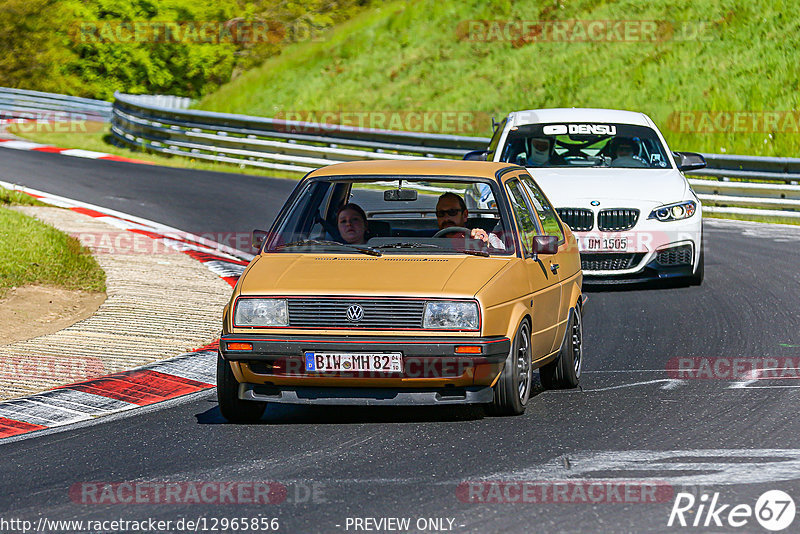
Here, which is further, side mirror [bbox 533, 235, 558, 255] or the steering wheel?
the steering wheel

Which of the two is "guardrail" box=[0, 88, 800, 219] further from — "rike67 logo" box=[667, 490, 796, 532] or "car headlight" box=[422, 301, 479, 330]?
"rike67 logo" box=[667, 490, 796, 532]

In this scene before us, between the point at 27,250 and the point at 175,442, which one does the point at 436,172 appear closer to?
the point at 175,442

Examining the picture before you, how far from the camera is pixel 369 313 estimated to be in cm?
684

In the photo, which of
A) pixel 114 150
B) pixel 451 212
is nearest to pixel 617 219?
pixel 451 212

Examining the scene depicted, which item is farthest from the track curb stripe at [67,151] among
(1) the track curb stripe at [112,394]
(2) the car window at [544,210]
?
(2) the car window at [544,210]

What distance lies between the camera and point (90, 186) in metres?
20.8

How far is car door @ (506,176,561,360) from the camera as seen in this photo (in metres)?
7.55

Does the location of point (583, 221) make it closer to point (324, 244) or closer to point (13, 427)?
point (324, 244)

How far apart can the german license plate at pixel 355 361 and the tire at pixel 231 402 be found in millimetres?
574

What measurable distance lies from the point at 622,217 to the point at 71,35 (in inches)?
1479

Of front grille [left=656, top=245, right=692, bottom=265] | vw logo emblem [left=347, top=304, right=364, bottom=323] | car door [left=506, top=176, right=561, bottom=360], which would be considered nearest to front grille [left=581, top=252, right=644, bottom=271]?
front grille [left=656, top=245, right=692, bottom=265]

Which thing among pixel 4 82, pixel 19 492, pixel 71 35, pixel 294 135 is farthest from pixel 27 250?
pixel 4 82

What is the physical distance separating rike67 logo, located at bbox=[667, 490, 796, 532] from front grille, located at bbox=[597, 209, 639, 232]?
6.84 m

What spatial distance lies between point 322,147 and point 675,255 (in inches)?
517
